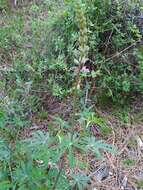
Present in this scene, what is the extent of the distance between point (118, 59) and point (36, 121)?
0.73 metres

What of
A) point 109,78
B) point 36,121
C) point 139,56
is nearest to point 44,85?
point 36,121

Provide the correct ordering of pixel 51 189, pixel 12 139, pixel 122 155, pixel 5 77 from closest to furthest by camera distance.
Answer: pixel 51 189
pixel 12 139
pixel 122 155
pixel 5 77

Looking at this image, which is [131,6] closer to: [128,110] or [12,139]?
[128,110]

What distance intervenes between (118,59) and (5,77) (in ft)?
2.80

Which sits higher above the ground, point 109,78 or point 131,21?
point 131,21

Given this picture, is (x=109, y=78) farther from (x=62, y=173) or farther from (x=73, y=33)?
(x=62, y=173)

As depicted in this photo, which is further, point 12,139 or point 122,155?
point 122,155

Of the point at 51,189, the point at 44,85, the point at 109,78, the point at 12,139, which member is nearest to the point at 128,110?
the point at 109,78

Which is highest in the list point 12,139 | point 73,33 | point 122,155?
point 73,33

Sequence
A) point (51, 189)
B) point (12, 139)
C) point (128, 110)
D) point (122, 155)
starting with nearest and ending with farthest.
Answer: point (51, 189)
point (12, 139)
point (122, 155)
point (128, 110)

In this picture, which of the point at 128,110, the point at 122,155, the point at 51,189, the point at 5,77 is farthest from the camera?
the point at 5,77

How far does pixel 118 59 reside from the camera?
113 inches

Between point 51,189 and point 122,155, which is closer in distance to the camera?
point 51,189

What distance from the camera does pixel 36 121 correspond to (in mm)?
2766
